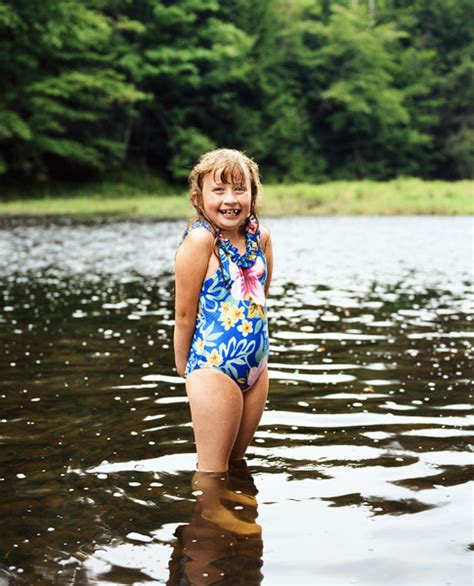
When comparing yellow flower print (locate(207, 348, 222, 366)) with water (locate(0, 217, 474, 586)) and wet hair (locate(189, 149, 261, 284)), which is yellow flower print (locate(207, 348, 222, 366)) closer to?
wet hair (locate(189, 149, 261, 284))

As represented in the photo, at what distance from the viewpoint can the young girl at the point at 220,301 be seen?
14.5 feet

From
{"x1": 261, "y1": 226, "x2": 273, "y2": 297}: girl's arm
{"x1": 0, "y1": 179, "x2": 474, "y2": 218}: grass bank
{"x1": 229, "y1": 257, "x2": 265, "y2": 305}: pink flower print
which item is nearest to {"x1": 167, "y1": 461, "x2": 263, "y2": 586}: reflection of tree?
{"x1": 229, "y1": 257, "x2": 265, "y2": 305}: pink flower print

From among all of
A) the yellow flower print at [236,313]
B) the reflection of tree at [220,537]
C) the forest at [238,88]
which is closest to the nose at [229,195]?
the yellow flower print at [236,313]

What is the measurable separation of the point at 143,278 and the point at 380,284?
13.7 feet

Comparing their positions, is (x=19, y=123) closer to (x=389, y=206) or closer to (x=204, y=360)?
(x=389, y=206)

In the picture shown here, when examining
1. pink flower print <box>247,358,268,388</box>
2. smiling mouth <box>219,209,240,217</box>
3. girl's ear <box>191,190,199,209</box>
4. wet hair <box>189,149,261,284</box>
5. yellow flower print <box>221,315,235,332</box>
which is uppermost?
wet hair <box>189,149,261,284</box>

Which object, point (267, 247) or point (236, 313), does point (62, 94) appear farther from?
point (236, 313)

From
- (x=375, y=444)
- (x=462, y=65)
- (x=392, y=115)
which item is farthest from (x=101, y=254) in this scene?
(x=462, y=65)

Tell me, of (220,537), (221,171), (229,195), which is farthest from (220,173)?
(220,537)

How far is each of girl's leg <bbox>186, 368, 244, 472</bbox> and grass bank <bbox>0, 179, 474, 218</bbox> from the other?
32608 mm

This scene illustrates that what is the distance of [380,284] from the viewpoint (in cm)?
1466

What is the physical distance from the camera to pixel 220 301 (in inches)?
175

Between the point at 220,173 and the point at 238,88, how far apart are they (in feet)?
190

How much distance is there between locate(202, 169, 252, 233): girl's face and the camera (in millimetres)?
4457
